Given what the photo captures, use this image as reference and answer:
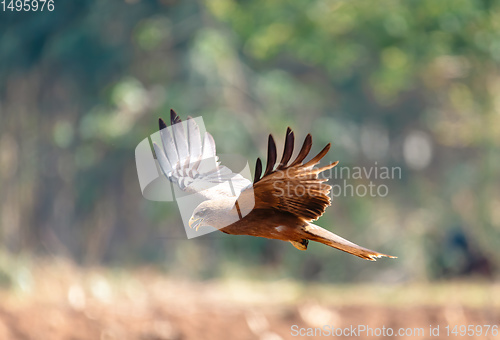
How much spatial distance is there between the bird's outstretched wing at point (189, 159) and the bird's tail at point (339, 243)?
847mm

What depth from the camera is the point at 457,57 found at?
10.3 m

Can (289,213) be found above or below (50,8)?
below

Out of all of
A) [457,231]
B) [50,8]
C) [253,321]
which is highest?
[50,8]

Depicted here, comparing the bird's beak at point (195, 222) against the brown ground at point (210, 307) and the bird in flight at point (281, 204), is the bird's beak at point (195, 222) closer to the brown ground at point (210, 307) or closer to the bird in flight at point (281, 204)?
the bird in flight at point (281, 204)

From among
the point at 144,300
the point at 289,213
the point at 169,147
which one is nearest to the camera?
the point at 289,213

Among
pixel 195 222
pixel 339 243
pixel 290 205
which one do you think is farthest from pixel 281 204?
pixel 195 222

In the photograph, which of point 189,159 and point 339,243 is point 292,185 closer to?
point 339,243

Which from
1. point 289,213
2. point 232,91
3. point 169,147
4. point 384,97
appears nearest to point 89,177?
point 232,91

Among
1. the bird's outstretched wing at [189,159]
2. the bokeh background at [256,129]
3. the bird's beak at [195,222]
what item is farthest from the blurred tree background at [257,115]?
the bird's beak at [195,222]

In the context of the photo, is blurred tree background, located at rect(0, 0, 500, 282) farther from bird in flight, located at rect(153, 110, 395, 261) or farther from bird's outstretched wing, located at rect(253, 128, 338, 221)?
bird's outstretched wing, located at rect(253, 128, 338, 221)

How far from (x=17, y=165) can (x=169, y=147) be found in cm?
768

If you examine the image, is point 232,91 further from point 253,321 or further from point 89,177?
point 253,321

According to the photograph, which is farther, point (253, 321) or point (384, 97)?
point (384, 97)

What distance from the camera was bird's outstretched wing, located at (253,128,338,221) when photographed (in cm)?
275
